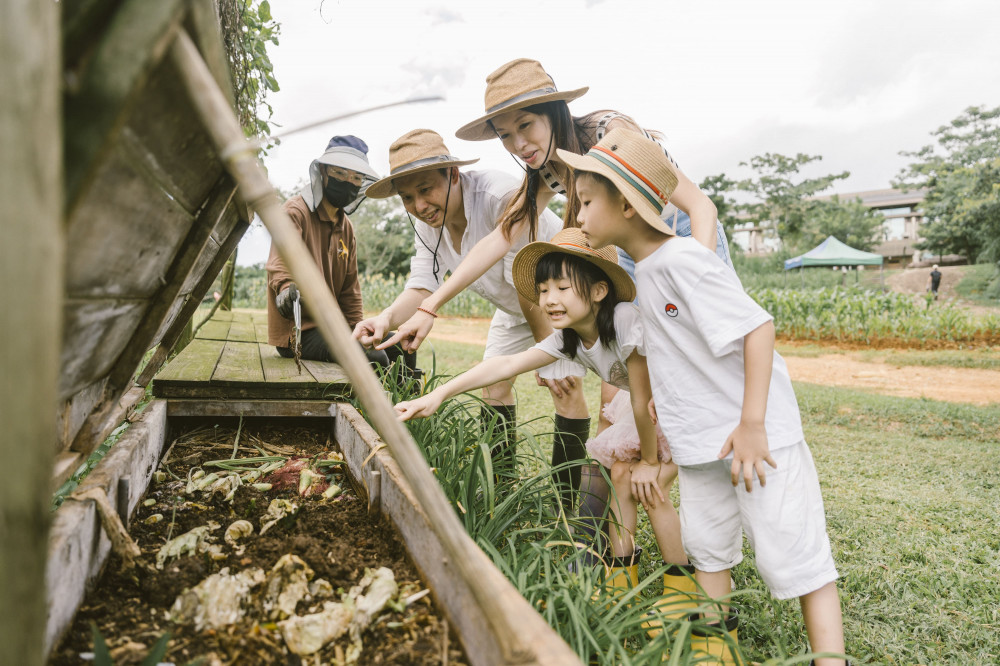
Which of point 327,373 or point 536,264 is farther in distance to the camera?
point 327,373

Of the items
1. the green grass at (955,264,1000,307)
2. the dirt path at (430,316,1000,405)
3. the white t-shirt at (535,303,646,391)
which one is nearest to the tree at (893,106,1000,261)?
the green grass at (955,264,1000,307)

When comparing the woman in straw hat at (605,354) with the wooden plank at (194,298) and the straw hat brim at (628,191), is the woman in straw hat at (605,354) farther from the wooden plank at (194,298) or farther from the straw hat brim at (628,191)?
the wooden plank at (194,298)

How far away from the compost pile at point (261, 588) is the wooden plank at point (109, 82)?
900mm

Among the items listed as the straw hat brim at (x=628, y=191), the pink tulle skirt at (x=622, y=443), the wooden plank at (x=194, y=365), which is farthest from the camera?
the wooden plank at (x=194, y=365)

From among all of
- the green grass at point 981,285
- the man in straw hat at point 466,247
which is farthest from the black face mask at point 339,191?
the green grass at point 981,285

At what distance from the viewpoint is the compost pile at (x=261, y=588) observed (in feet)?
3.81

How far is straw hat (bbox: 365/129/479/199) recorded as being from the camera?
2.71 metres

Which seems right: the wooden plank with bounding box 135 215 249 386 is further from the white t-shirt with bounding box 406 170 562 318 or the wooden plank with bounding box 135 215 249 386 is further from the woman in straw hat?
→ the white t-shirt with bounding box 406 170 562 318

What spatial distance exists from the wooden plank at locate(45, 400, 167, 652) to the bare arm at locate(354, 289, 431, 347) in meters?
0.93

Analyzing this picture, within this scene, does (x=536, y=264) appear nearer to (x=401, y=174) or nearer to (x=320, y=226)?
(x=401, y=174)

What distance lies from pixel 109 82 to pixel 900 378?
9290mm

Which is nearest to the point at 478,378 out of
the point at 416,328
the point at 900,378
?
the point at 416,328

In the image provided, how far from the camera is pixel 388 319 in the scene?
8.95 feet

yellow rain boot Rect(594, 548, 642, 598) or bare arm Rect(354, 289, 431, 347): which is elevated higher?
bare arm Rect(354, 289, 431, 347)
